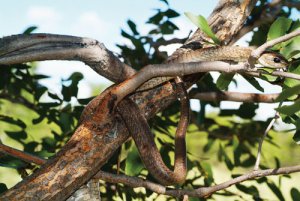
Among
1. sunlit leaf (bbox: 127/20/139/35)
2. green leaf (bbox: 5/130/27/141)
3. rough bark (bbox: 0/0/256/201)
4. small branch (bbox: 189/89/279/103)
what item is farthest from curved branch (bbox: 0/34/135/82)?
green leaf (bbox: 5/130/27/141)

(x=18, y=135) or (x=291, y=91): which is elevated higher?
(x=291, y=91)

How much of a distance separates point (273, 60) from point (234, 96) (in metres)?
0.86

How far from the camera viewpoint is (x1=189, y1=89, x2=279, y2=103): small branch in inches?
96.0

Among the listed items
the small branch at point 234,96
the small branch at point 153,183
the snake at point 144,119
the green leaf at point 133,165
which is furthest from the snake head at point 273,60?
the green leaf at point 133,165

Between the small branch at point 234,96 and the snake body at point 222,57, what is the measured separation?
1.92 ft

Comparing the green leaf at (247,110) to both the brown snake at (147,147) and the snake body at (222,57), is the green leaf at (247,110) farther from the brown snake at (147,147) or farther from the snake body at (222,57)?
the brown snake at (147,147)

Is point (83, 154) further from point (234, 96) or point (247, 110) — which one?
point (247, 110)

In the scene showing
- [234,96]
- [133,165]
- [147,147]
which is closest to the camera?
[147,147]

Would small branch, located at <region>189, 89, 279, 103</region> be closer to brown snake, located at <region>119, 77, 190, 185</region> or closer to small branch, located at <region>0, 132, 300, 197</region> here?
small branch, located at <region>0, 132, 300, 197</region>

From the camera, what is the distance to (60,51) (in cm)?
154

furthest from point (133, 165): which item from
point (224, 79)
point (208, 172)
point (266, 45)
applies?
point (266, 45)

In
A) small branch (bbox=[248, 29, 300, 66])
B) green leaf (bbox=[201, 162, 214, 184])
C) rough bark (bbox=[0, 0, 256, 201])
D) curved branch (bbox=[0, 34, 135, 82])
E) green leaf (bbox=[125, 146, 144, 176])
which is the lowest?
green leaf (bbox=[201, 162, 214, 184])

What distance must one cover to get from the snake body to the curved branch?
0.41ft

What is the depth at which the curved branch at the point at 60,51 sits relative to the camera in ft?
4.91
